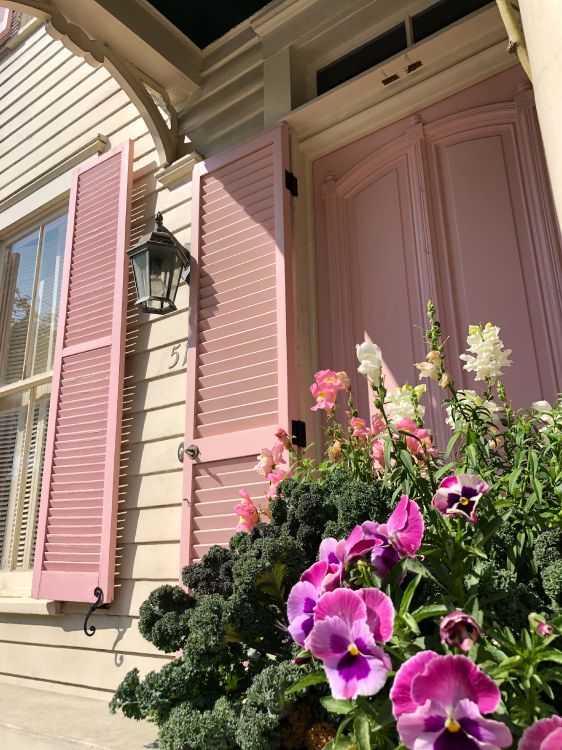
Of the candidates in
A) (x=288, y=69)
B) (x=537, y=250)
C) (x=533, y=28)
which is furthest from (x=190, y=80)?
(x=533, y=28)

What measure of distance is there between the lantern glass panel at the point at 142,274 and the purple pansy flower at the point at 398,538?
2218 mm

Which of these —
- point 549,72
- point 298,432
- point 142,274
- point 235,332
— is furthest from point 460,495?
point 142,274

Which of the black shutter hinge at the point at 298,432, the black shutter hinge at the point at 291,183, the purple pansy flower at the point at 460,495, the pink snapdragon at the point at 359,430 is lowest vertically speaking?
the purple pansy flower at the point at 460,495

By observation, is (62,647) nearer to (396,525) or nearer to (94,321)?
(94,321)

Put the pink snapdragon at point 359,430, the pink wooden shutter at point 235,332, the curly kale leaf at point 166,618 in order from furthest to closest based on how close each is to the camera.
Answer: the pink wooden shutter at point 235,332
the pink snapdragon at point 359,430
the curly kale leaf at point 166,618

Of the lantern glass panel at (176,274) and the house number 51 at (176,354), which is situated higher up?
the lantern glass panel at (176,274)

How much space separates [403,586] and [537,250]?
1661 millimetres

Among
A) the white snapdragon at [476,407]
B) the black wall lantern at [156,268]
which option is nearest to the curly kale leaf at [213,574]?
the white snapdragon at [476,407]

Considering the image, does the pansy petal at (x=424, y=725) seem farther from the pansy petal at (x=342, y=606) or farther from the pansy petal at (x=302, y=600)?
the pansy petal at (x=302, y=600)

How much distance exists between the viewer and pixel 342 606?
2.79 ft

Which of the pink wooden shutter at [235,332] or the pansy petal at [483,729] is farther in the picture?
the pink wooden shutter at [235,332]

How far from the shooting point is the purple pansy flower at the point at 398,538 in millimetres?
973

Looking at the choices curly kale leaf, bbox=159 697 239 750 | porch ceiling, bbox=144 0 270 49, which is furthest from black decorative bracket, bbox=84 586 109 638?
porch ceiling, bbox=144 0 270 49

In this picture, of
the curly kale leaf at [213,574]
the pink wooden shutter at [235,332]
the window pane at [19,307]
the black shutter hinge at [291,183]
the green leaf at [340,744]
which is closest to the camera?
the green leaf at [340,744]
